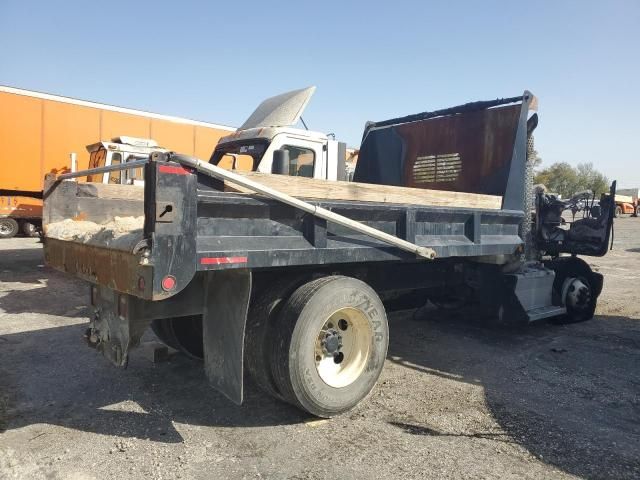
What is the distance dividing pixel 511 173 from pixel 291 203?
10.2 ft

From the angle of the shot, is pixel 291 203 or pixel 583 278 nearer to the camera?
pixel 291 203

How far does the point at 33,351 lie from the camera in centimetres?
508

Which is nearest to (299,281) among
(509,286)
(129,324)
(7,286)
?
(129,324)

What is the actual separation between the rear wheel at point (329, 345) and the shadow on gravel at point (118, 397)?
1.18 feet

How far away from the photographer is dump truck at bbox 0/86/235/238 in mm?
12727

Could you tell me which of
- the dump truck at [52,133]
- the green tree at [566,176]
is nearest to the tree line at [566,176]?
the green tree at [566,176]

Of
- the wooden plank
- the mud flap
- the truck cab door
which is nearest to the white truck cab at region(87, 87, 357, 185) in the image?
the wooden plank

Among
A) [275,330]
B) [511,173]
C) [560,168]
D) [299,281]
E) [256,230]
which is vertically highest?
[560,168]

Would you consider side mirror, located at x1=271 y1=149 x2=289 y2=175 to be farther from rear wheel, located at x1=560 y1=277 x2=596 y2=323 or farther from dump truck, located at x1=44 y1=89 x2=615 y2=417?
rear wheel, located at x1=560 y1=277 x2=596 y2=323

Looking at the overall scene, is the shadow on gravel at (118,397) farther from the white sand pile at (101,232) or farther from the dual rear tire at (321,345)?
the white sand pile at (101,232)

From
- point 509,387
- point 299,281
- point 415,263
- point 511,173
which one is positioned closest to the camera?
point 299,281

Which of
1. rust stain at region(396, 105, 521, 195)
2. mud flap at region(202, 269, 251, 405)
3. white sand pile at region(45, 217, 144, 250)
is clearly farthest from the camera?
rust stain at region(396, 105, 521, 195)

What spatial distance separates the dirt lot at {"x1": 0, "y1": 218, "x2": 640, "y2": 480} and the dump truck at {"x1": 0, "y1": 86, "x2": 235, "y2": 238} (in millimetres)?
8969

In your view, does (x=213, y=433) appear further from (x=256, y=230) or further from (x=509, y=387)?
(x=509, y=387)
